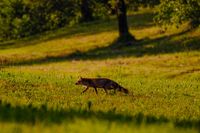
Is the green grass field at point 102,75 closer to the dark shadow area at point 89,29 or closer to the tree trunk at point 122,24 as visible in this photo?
the dark shadow area at point 89,29

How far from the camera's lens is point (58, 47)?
62.1 meters

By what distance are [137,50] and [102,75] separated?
39.9ft

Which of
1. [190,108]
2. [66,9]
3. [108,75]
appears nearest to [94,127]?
[190,108]

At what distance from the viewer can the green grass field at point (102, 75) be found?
745 cm

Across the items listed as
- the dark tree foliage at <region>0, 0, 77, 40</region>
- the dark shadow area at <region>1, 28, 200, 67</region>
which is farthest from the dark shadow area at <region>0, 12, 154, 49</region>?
the dark tree foliage at <region>0, 0, 77, 40</region>

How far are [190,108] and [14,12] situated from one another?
70268 mm

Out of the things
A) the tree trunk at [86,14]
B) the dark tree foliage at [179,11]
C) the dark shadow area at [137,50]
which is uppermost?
the tree trunk at [86,14]

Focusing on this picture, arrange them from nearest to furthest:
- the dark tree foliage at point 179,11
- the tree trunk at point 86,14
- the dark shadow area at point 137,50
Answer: the dark tree foliage at point 179,11
the dark shadow area at point 137,50
the tree trunk at point 86,14

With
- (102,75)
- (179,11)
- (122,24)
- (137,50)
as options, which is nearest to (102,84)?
(102,75)

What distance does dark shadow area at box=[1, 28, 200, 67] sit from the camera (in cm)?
5026

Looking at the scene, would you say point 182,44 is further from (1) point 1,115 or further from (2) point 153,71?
(1) point 1,115

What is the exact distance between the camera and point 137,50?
52.4 m

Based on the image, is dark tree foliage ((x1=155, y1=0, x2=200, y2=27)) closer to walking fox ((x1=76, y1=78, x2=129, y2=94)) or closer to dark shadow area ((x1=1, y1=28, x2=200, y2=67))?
dark shadow area ((x1=1, y1=28, x2=200, y2=67))

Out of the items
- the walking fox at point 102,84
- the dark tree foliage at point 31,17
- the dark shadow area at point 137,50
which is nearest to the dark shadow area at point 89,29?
the dark shadow area at point 137,50
